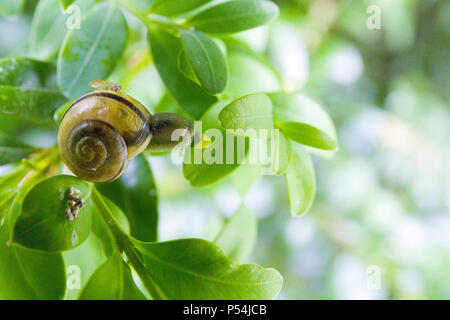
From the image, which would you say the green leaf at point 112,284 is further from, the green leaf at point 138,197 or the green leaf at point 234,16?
the green leaf at point 234,16

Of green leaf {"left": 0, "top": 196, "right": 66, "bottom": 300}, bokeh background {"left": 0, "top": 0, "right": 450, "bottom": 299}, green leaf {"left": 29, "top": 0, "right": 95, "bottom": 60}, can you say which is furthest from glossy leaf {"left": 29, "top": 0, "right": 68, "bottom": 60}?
bokeh background {"left": 0, "top": 0, "right": 450, "bottom": 299}

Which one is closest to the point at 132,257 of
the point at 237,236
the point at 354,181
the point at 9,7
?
the point at 237,236

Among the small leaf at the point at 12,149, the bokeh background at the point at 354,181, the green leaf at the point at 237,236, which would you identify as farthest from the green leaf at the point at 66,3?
the bokeh background at the point at 354,181

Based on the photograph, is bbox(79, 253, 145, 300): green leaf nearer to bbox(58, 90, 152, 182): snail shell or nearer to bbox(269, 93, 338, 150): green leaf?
bbox(58, 90, 152, 182): snail shell

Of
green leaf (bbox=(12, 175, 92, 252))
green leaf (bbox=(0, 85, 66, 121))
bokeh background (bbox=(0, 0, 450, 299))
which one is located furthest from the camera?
bokeh background (bbox=(0, 0, 450, 299))

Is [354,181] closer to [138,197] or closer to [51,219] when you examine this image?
[138,197]
